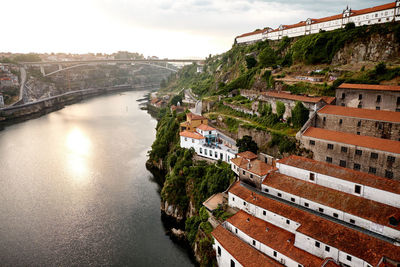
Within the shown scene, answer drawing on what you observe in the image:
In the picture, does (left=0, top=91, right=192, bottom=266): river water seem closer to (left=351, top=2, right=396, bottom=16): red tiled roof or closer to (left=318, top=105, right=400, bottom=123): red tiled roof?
(left=318, top=105, right=400, bottom=123): red tiled roof

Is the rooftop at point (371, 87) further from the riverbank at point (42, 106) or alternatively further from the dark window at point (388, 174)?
the riverbank at point (42, 106)

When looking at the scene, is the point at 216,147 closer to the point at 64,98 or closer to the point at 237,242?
the point at 237,242

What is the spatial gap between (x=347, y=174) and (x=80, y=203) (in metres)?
23.8

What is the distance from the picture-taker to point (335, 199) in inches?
603

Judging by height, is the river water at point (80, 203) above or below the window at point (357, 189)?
below

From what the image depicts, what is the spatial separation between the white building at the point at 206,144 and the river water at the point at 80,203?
6.56 meters

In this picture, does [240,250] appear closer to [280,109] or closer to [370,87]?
[280,109]

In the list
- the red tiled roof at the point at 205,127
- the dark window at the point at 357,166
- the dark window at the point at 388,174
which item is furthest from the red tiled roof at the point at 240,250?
the red tiled roof at the point at 205,127

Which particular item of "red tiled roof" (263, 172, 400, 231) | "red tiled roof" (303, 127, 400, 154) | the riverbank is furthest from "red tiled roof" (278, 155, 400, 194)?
the riverbank

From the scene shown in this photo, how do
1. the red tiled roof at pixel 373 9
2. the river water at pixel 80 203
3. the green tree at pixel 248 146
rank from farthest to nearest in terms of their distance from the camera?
the red tiled roof at pixel 373 9 → the green tree at pixel 248 146 → the river water at pixel 80 203

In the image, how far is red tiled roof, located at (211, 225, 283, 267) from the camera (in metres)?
14.4

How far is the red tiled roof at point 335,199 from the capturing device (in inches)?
528

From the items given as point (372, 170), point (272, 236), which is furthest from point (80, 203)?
point (372, 170)

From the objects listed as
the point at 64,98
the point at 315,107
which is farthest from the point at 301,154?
the point at 64,98
